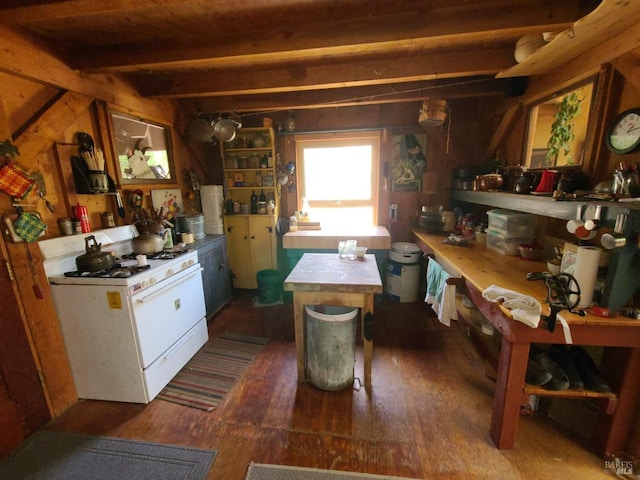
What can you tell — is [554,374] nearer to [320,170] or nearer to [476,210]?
[476,210]

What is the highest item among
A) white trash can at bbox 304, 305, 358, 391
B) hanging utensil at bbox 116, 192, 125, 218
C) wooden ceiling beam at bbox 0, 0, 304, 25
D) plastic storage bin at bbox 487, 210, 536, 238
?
wooden ceiling beam at bbox 0, 0, 304, 25

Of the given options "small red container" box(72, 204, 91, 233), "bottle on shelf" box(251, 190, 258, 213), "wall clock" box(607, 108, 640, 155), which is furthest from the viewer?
"bottle on shelf" box(251, 190, 258, 213)

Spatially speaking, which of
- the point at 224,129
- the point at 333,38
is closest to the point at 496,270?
the point at 333,38

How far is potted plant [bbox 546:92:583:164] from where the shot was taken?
1950 mm

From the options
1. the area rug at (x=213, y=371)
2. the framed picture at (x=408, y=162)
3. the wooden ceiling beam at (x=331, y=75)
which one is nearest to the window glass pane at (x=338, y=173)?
the framed picture at (x=408, y=162)

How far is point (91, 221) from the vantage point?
7.18 feet

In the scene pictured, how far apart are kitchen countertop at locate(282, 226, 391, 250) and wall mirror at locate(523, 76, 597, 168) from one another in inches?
61.7

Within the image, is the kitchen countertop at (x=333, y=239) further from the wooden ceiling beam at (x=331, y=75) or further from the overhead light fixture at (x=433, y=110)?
the wooden ceiling beam at (x=331, y=75)

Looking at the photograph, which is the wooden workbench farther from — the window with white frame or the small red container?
the small red container

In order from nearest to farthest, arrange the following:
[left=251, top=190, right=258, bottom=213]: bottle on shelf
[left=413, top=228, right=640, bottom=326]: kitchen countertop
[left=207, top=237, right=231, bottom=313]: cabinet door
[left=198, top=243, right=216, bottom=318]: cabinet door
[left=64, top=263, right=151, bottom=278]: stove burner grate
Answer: [left=413, top=228, right=640, bottom=326]: kitchen countertop < [left=64, top=263, right=151, bottom=278]: stove burner grate < [left=198, top=243, right=216, bottom=318]: cabinet door < [left=207, top=237, right=231, bottom=313]: cabinet door < [left=251, top=190, right=258, bottom=213]: bottle on shelf

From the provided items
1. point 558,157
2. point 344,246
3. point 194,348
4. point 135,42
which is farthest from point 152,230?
point 558,157

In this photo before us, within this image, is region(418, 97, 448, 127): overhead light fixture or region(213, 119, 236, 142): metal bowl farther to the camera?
region(213, 119, 236, 142): metal bowl

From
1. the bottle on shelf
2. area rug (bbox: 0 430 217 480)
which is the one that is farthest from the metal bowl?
area rug (bbox: 0 430 217 480)

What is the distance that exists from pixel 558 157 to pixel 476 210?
115 cm
